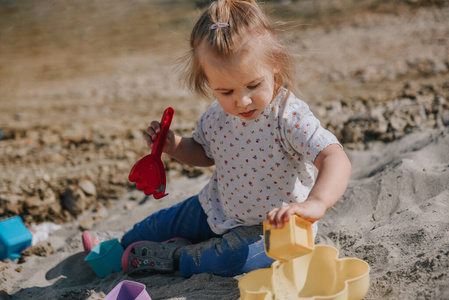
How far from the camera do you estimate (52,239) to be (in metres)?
2.58

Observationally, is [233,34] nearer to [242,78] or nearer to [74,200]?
[242,78]

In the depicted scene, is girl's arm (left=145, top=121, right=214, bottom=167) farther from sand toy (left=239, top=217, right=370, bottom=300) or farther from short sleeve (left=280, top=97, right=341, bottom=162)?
sand toy (left=239, top=217, right=370, bottom=300)

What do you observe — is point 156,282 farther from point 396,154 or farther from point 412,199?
point 396,154

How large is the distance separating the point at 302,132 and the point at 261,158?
234 mm

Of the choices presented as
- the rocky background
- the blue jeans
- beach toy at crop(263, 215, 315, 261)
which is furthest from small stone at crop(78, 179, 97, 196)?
beach toy at crop(263, 215, 315, 261)

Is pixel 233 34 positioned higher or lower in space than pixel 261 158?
higher

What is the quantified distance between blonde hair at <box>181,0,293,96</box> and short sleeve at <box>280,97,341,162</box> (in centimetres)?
11

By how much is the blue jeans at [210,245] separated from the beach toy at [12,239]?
0.68 metres

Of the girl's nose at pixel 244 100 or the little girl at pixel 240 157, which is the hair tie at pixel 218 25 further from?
the girl's nose at pixel 244 100

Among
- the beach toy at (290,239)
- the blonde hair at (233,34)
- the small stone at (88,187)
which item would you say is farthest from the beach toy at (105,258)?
the beach toy at (290,239)

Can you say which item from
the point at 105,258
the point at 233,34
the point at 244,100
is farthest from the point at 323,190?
the point at 105,258

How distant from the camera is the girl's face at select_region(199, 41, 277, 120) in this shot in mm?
1618

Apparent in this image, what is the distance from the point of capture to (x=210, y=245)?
2.02 m

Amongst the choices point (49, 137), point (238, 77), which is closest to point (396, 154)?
point (238, 77)
